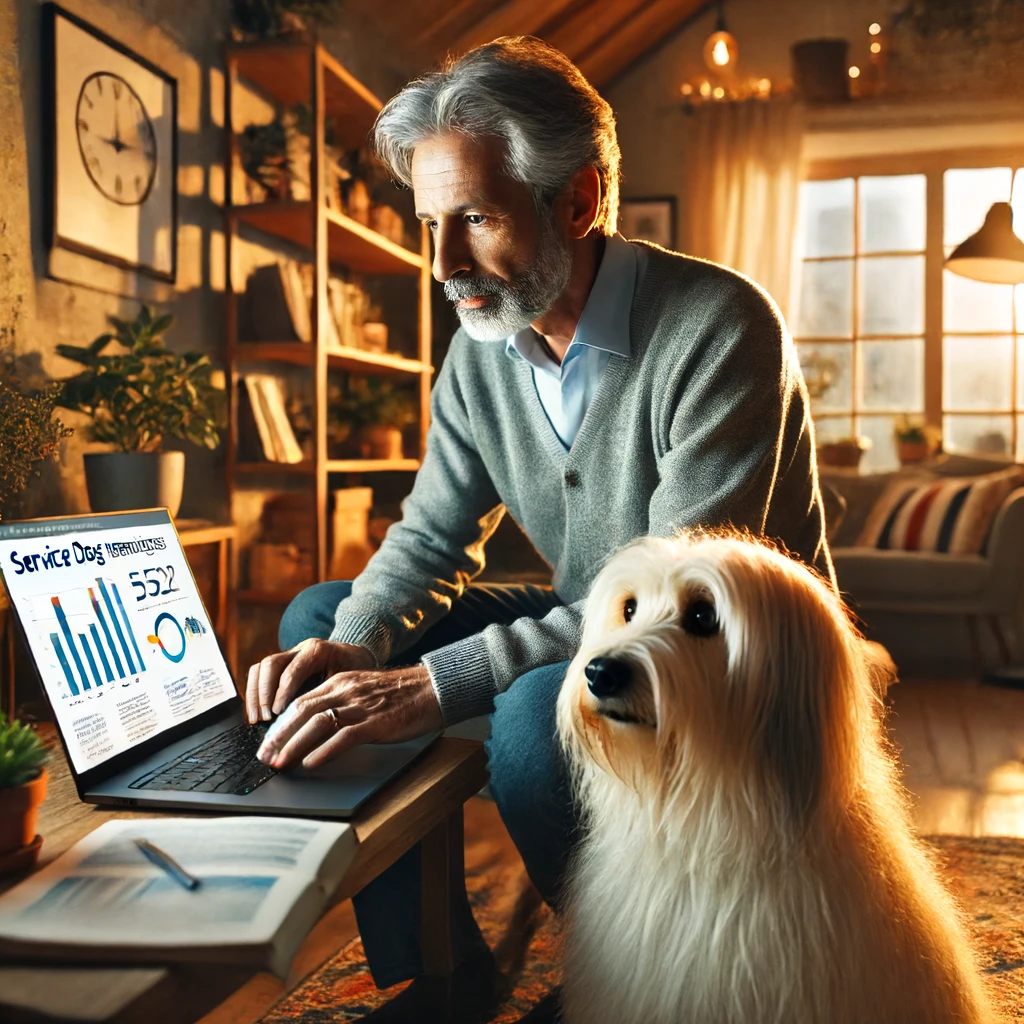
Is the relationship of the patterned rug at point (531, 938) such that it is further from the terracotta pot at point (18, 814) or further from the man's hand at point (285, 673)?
the terracotta pot at point (18, 814)

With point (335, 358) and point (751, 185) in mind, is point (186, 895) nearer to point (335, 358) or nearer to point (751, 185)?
point (335, 358)

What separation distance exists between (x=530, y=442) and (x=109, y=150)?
1.42m

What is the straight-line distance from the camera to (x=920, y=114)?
18.0 ft

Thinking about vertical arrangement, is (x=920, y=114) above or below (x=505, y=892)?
above

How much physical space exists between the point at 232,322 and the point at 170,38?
72 centimetres

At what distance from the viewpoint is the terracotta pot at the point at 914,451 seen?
521 cm

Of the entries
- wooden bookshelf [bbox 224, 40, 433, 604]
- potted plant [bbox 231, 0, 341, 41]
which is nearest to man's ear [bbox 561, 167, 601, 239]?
wooden bookshelf [bbox 224, 40, 433, 604]

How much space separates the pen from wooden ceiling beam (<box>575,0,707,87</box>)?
17.0ft

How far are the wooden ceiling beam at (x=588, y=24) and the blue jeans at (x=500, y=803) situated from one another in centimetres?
417

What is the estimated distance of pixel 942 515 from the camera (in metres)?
4.29

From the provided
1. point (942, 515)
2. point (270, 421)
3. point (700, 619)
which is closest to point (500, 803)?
point (700, 619)

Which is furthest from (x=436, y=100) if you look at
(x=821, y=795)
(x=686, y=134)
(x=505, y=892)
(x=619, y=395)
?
(x=686, y=134)

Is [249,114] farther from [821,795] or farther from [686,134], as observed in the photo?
[686,134]

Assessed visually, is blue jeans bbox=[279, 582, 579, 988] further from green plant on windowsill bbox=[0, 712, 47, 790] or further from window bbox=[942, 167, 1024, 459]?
window bbox=[942, 167, 1024, 459]
